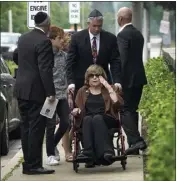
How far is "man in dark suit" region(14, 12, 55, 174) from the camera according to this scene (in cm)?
955

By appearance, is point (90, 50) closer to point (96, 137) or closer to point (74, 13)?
point (96, 137)

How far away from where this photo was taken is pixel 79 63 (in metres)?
10.5

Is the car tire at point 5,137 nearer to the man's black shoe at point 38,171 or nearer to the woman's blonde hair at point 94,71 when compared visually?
the man's black shoe at point 38,171

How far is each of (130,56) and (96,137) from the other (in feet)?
6.22

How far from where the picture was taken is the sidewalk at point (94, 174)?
9.41 meters

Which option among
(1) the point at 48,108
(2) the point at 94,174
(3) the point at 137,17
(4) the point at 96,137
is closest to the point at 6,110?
(1) the point at 48,108

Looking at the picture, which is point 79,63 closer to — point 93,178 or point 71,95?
point 71,95

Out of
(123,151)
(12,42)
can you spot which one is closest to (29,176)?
(123,151)

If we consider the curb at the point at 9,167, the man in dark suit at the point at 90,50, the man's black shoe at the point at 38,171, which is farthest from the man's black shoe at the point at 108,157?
the curb at the point at 9,167

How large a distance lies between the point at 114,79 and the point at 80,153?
1250 mm

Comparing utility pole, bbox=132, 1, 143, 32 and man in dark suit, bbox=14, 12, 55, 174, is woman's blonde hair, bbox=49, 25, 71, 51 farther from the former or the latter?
utility pole, bbox=132, 1, 143, 32

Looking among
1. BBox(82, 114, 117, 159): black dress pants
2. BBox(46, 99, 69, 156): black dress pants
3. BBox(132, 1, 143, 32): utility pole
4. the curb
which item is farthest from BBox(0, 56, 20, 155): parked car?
BBox(132, 1, 143, 32): utility pole

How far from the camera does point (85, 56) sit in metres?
10.4

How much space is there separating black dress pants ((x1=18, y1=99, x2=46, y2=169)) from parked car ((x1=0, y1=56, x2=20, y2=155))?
2.15 meters
